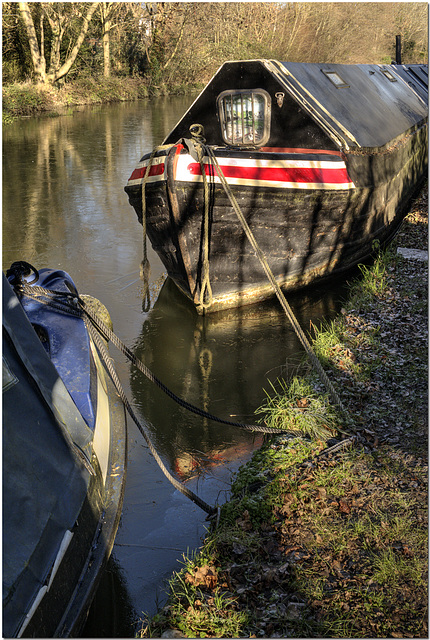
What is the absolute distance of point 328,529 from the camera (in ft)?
12.3

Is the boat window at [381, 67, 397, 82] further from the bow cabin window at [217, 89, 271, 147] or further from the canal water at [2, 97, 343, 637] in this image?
the canal water at [2, 97, 343, 637]

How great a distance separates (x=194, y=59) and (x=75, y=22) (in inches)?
342

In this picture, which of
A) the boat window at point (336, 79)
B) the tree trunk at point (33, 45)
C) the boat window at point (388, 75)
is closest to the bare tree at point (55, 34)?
the tree trunk at point (33, 45)

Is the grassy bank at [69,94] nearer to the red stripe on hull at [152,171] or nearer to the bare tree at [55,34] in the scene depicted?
the bare tree at [55,34]

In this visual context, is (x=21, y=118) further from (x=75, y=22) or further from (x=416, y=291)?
(x=416, y=291)

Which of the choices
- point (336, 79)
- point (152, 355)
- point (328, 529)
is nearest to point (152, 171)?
point (152, 355)

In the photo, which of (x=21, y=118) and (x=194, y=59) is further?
(x=194, y=59)

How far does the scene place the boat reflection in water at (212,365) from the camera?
5380 mm

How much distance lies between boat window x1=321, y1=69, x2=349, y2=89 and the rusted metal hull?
129cm

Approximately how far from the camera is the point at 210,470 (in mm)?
4988

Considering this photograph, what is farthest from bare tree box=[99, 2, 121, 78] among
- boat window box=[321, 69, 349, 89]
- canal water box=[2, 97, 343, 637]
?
boat window box=[321, 69, 349, 89]

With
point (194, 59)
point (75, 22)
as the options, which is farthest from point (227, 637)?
point (194, 59)

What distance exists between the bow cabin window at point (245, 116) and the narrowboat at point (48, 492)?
5.26m

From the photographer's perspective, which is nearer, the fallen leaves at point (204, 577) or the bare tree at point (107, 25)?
the fallen leaves at point (204, 577)
